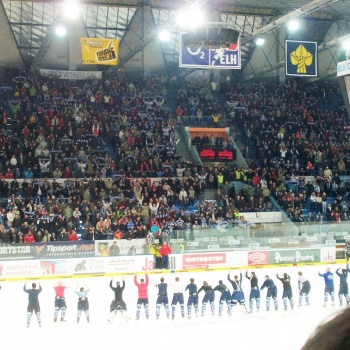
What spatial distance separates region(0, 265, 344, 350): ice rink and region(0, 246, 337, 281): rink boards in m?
0.62

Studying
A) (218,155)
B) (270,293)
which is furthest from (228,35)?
(218,155)

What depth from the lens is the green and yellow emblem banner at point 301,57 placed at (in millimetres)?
18531

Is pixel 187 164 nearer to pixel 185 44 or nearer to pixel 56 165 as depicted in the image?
pixel 56 165

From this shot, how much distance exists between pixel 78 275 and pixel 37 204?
498 centimetres

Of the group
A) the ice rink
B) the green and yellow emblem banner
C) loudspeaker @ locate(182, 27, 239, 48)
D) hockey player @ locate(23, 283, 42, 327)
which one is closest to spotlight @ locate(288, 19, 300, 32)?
the green and yellow emblem banner

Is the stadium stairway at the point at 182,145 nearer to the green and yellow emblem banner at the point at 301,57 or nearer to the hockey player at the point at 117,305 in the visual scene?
the green and yellow emblem banner at the point at 301,57

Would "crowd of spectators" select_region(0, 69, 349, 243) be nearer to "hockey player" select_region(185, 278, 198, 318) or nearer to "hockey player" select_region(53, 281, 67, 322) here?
"hockey player" select_region(185, 278, 198, 318)

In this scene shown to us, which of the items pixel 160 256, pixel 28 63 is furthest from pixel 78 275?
pixel 28 63

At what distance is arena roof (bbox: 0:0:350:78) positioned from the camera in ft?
113

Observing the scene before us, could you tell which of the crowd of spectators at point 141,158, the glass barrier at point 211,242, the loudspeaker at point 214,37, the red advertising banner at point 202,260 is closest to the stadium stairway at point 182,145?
the crowd of spectators at point 141,158

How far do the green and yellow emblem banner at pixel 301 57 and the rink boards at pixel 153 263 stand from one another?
6414mm

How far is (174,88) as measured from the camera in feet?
124

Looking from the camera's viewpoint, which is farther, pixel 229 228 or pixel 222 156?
pixel 222 156

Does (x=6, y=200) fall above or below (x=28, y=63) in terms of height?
below
